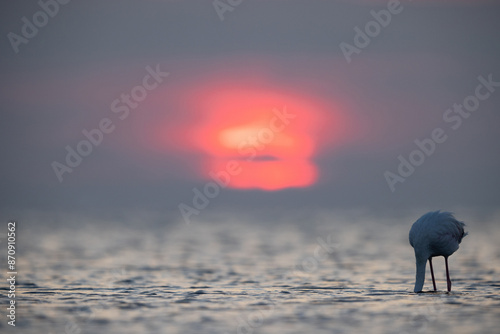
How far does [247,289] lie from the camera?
16.6 metres

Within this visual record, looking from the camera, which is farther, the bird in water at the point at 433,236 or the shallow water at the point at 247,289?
the bird in water at the point at 433,236

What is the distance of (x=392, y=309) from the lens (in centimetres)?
1393

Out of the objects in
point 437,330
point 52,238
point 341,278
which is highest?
point 52,238

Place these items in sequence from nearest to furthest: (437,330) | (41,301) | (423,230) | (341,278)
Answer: (437,330)
(41,301)
(423,230)
(341,278)

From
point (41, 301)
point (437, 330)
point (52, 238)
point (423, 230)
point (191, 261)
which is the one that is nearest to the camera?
point (437, 330)

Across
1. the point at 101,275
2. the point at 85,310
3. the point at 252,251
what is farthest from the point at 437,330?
the point at 252,251

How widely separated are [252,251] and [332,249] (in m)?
2.80

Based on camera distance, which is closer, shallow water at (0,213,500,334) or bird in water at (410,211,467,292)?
shallow water at (0,213,500,334)

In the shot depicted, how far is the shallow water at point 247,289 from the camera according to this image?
1276 centimetres

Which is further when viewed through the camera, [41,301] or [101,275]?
[101,275]

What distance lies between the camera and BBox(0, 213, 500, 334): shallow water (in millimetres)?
12758

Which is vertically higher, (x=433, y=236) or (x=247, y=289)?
(x=433, y=236)

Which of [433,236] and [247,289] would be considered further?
[433,236]

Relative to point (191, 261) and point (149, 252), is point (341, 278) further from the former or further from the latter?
point (149, 252)
